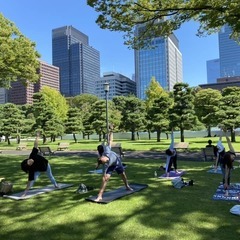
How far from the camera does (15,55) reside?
17.5m

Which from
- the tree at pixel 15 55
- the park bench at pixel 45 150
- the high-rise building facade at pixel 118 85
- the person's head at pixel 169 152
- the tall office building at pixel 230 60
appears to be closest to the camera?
the person's head at pixel 169 152

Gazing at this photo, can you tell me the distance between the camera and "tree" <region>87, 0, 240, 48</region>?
10312 millimetres

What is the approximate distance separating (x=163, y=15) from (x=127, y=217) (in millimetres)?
9016

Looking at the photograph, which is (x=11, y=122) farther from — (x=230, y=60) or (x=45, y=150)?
(x=230, y=60)

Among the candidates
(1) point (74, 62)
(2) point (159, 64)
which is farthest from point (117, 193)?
(1) point (74, 62)

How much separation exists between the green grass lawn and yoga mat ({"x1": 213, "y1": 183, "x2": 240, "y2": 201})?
168 mm

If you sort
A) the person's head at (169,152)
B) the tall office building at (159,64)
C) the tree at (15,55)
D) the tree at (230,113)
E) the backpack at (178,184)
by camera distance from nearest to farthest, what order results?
the backpack at (178,184)
the person's head at (169,152)
the tree at (15,55)
the tree at (230,113)
the tall office building at (159,64)

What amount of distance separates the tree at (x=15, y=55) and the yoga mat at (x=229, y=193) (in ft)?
46.7

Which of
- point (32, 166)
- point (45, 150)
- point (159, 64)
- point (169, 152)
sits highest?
point (159, 64)

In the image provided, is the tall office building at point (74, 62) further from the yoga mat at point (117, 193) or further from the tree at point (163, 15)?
the yoga mat at point (117, 193)

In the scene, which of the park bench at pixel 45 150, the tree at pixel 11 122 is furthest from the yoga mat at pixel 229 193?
the tree at pixel 11 122

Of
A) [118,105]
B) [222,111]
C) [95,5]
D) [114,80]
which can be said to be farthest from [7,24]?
[114,80]

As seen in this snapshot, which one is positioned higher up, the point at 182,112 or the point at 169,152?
the point at 182,112

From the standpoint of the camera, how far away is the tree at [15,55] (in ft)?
56.5
